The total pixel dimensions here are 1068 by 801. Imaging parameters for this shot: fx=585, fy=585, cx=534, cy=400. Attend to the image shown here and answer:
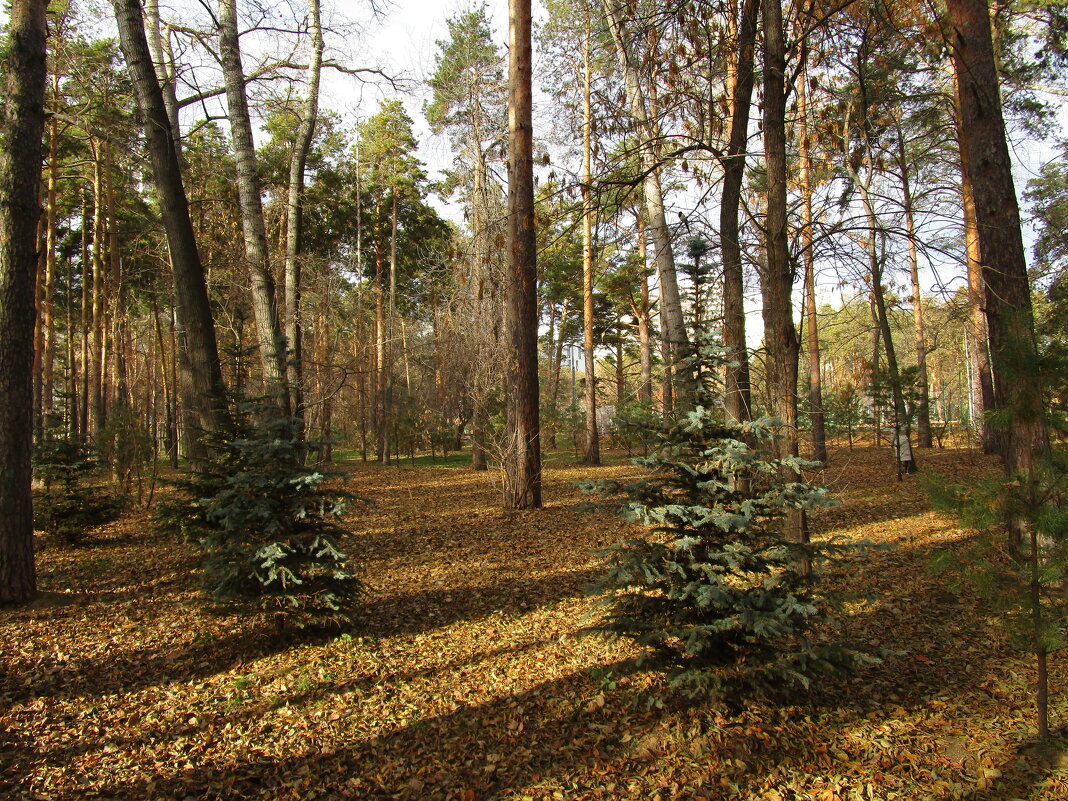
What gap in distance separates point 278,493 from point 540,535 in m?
3.96

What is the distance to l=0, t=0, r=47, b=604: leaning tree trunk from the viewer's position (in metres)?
4.60

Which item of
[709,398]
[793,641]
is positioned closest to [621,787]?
[793,641]

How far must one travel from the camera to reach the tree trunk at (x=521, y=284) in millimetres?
8430

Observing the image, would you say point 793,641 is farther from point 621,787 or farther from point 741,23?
point 741,23

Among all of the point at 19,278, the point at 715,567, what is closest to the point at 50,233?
the point at 19,278

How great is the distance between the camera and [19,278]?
4785mm

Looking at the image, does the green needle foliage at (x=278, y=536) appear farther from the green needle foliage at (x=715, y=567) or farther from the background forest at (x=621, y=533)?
the green needle foliage at (x=715, y=567)

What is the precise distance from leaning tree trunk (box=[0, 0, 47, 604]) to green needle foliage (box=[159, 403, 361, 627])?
182 centimetres

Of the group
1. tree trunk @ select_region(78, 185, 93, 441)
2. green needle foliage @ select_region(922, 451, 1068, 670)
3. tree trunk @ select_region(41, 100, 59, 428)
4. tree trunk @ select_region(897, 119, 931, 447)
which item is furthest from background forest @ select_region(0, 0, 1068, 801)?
tree trunk @ select_region(78, 185, 93, 441)

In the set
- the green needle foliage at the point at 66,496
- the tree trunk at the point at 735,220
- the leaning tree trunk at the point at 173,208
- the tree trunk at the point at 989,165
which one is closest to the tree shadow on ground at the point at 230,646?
the tree trunk at the point at 735,220

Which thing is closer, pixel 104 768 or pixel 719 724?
pixel 104 768

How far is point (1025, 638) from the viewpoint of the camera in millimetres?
3018

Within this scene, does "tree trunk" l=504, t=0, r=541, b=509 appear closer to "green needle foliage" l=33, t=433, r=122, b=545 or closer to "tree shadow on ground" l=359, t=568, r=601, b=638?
"tree shadow on ground" l=359, t=568, r=601, b=638

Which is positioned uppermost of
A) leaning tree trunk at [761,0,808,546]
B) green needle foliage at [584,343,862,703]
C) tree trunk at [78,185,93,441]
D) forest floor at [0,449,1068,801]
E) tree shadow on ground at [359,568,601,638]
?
tree trunk at [78,185,93,441]
